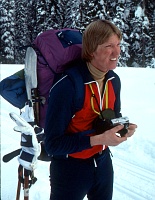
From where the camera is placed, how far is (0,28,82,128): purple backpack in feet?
6.57

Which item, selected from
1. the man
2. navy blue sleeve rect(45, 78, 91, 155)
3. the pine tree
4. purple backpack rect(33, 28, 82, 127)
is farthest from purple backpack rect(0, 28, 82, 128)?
the pine tree

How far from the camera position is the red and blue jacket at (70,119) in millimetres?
1793

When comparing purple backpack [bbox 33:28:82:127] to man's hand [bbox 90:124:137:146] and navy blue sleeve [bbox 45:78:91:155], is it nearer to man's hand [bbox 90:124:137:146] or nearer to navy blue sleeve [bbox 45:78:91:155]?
navy blue sleeve [bbox 45:78:91:155]

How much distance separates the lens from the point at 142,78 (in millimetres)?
12023

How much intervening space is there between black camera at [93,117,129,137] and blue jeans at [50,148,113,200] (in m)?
0.27

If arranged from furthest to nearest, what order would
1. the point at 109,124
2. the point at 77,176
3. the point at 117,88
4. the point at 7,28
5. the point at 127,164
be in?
the point at 7,28 → the point at 127,164 → the point at 117,88 → the point at 77,176 → the point at 109,124

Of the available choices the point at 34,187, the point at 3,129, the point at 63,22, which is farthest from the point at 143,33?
the point at 34,187

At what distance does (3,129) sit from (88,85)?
5133 mm

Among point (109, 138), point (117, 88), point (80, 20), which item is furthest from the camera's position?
point (80, 20)

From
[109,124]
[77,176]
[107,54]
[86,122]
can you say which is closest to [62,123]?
[86,122]

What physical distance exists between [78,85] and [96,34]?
0.35 metres

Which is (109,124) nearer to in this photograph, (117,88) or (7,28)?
(117,88)

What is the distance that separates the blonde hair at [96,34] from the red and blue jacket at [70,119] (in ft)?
0.47

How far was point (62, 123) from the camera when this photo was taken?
1.82m
